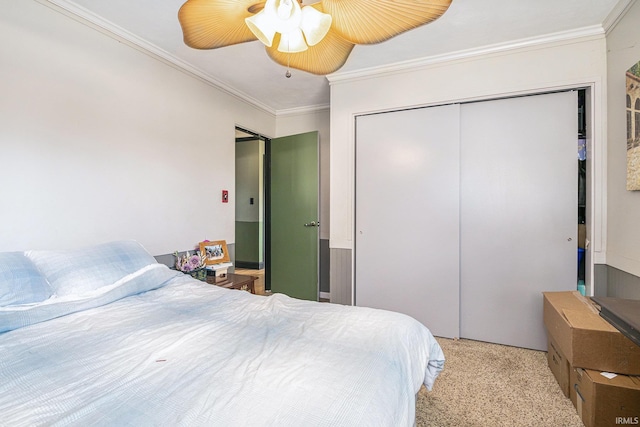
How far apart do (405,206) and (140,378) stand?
95.0 inches

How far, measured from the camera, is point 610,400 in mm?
1483

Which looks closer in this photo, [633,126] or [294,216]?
[633,126]

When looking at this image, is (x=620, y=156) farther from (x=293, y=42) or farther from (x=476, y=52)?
(x=293, y=42)

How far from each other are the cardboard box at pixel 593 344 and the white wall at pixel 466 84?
0.78 meters

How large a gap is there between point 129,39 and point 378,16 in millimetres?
2003

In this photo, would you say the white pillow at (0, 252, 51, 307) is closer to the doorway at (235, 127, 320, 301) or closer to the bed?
the bed

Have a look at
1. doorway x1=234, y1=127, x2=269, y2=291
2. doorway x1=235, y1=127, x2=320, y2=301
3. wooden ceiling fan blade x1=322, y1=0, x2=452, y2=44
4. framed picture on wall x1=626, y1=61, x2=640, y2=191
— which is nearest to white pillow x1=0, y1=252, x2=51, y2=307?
wooden ceiling fan blade x1=322, y1=0, x2=452, y2=44

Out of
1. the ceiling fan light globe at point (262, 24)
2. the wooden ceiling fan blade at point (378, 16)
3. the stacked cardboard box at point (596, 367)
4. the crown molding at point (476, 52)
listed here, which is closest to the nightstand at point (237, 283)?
the ceiling fan light globe at point (262, 24)

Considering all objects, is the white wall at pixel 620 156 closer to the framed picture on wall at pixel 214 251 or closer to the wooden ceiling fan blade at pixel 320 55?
the wooden ceiling fan blade at pixel 320 55

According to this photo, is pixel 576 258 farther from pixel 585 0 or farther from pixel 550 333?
pixel 585 0

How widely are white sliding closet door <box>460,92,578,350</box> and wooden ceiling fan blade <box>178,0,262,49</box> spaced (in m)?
2.07

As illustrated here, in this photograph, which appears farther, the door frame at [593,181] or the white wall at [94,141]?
the door frame at [593,181]

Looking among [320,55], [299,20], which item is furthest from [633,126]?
[299,20]

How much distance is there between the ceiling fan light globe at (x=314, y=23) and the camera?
4.26 feet
